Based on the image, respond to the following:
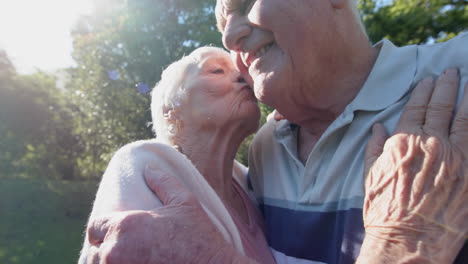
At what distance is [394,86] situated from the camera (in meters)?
1.72

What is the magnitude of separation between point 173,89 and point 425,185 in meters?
1.46

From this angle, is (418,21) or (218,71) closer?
(218,71)

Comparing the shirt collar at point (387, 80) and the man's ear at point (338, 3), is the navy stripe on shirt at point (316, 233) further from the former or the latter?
the man's ear at point (338, 3)

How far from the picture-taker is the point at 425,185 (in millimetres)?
1258

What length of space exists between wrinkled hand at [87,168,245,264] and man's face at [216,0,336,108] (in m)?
0.79

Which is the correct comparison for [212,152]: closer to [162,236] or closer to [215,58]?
[215,58]

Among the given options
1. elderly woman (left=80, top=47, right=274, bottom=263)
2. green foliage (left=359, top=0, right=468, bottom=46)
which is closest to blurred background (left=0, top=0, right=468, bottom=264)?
green foliage (left=359, top=0, right=468, bottom=46)

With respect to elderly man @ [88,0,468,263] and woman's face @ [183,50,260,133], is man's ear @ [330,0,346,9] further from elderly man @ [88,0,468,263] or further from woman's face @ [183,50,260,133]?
woman's face @ [183,50,260,133]

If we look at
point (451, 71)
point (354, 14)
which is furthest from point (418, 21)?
point (451, 71)

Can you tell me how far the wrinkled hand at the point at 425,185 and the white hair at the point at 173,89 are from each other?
1.19m

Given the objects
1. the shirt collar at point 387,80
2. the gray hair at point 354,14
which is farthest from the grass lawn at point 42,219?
the shirt collar at point 387,80

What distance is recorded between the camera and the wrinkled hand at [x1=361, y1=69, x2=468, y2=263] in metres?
1.23

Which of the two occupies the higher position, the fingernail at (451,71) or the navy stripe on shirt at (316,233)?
the fingernail at (451,71)

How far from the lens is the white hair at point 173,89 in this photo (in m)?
2.18
